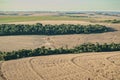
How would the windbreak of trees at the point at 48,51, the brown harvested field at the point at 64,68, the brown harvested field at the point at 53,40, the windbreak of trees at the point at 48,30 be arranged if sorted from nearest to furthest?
the brown harvested field at the point at 64,68 → the windbreak of trees at the point at 48,51 → the brown harvested field at the point at 53,40 → the windbreak of trees at the point at 48,30

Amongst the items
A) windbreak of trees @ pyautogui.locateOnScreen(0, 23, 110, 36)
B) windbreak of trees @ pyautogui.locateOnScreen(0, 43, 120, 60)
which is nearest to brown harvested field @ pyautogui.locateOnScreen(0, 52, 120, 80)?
windbreak of trees @ pyautogui.locateOnScreen(0, 43, 120, 60)

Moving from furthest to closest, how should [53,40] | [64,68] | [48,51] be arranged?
[53,40]
[48,51]
[64,68]

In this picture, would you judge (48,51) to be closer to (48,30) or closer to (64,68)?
(64,68)

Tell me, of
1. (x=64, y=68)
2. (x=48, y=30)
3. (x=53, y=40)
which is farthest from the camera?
(x=48, y=30)

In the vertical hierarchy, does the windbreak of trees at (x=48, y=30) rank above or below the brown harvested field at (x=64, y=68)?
below

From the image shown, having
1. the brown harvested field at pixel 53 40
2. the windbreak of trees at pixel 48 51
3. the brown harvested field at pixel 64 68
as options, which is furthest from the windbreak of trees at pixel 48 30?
the brown harvested field at pixel 64 68

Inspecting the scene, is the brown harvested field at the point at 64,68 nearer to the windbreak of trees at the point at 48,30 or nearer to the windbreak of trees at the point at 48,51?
the windbreak of trees at the point at 48,51

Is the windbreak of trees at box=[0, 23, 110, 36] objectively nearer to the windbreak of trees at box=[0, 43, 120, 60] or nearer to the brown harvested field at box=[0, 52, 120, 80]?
the windbreak of trees at box=[0, 43, 120, 60]

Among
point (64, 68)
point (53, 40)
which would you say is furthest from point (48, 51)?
point (53, 40)

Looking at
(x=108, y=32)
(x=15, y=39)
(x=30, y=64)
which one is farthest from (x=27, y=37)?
(x=30, y=64)
